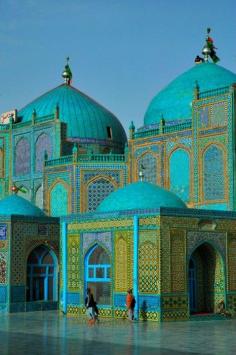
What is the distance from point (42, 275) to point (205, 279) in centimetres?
755

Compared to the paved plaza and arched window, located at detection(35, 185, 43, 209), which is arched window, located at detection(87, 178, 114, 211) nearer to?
arched window, located at detection(35, 185, 43, 209)

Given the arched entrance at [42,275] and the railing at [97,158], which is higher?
the railing at [97,158]

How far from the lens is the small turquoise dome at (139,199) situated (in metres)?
24.0

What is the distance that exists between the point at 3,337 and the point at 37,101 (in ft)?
90.2

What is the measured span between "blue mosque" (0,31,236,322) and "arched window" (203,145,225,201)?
0.05 m

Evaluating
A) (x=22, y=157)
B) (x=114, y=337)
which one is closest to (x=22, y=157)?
(x=22, y=157)

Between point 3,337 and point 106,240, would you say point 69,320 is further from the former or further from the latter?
point 3,337

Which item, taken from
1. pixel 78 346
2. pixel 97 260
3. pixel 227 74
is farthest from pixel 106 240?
pixel 227 74

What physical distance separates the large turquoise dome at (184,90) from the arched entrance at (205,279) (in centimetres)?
1227

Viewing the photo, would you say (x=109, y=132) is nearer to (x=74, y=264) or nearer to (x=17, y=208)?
(x=17, y=208)

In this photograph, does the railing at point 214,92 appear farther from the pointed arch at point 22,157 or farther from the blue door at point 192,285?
the pointed arch at point 22,157

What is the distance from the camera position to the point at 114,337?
17.5 m

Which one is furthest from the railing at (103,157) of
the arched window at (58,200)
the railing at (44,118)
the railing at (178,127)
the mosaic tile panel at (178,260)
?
the mosaic tile panel at (178,260)

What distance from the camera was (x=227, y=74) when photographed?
36.5 m
